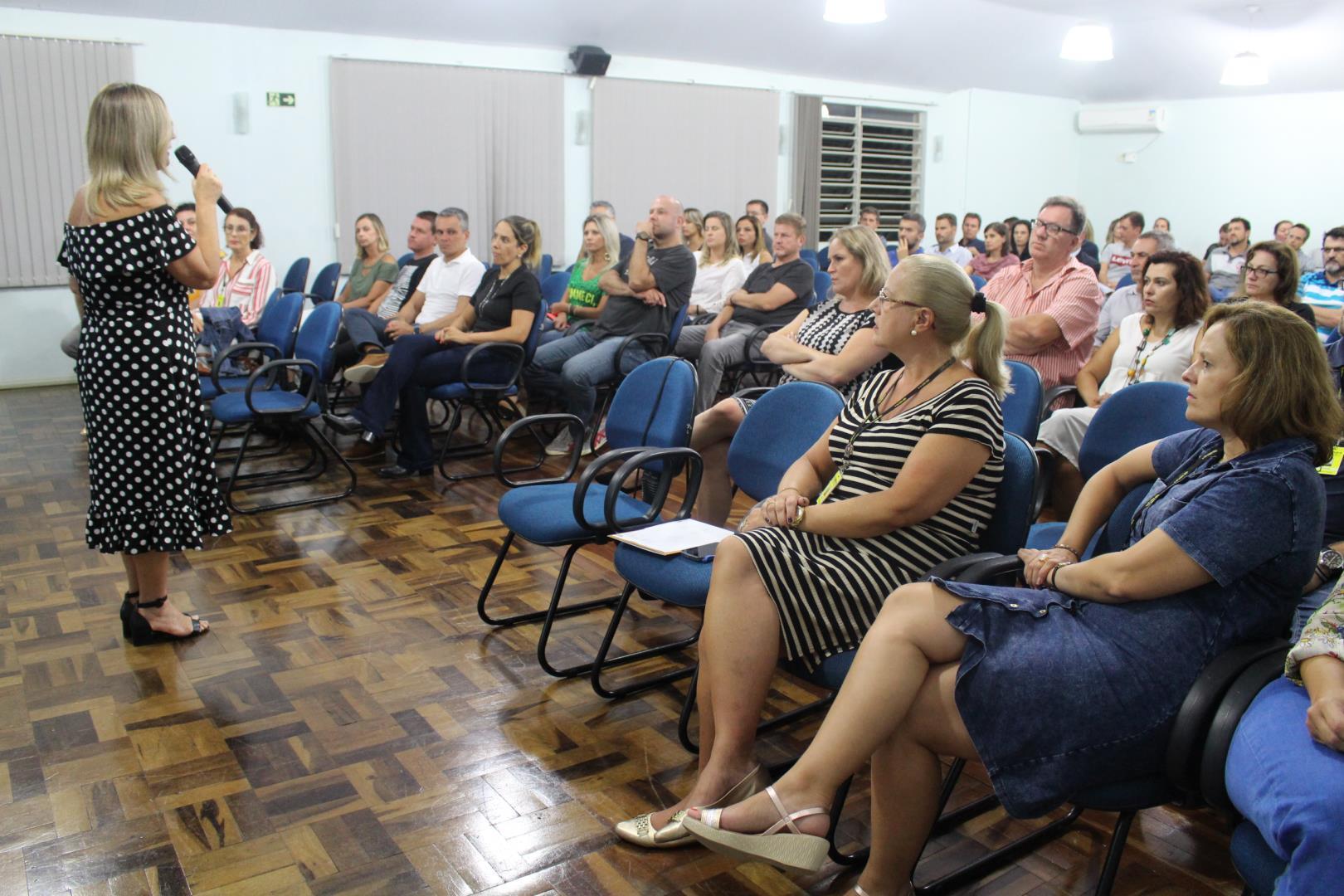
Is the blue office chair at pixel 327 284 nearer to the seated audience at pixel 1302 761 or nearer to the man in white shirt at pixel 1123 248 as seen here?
the man in white shirt at pixel 1123 248

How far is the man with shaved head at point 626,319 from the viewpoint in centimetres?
535

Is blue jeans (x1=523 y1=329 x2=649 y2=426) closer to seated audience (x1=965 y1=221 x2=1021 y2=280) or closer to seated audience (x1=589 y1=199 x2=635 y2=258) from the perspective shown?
seated audience (x1=589 y1=199 x2=635 y2=258)

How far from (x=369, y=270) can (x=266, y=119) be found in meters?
2.12

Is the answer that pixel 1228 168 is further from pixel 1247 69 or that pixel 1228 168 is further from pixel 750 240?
pixel 750 240

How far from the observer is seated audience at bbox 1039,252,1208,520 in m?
3.38

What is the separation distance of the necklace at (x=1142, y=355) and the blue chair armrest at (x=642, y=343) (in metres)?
2.39

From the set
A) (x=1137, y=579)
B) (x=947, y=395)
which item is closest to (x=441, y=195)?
(x=947, y=395)

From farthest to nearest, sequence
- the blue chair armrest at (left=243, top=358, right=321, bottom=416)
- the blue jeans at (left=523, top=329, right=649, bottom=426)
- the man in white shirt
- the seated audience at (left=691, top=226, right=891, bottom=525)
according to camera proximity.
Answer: the man in white shirt
the blue jeans at (left=523, top=329, right=649, bottom=426)
the blue chair armrest at (left=243, top=358, right=321, bottom=416)
the seated audience at (left=691, top=226, right=891, bottom=525)

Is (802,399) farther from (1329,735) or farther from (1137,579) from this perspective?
(1329,735)

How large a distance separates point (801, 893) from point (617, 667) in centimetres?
109

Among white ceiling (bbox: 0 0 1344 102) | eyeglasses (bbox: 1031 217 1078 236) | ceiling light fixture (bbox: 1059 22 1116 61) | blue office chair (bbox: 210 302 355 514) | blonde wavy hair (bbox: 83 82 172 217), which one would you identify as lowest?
blue office chair (bbox: 210 302 355 514)

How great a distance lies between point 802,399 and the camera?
2785 mm

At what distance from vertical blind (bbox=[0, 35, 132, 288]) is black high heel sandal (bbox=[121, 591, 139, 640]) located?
5154 millimetres

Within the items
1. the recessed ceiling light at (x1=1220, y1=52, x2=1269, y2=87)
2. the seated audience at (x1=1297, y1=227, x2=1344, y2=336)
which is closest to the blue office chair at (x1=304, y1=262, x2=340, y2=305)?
the seated audience at (x1=1297, y1=227, x2=1344, y2=336)
